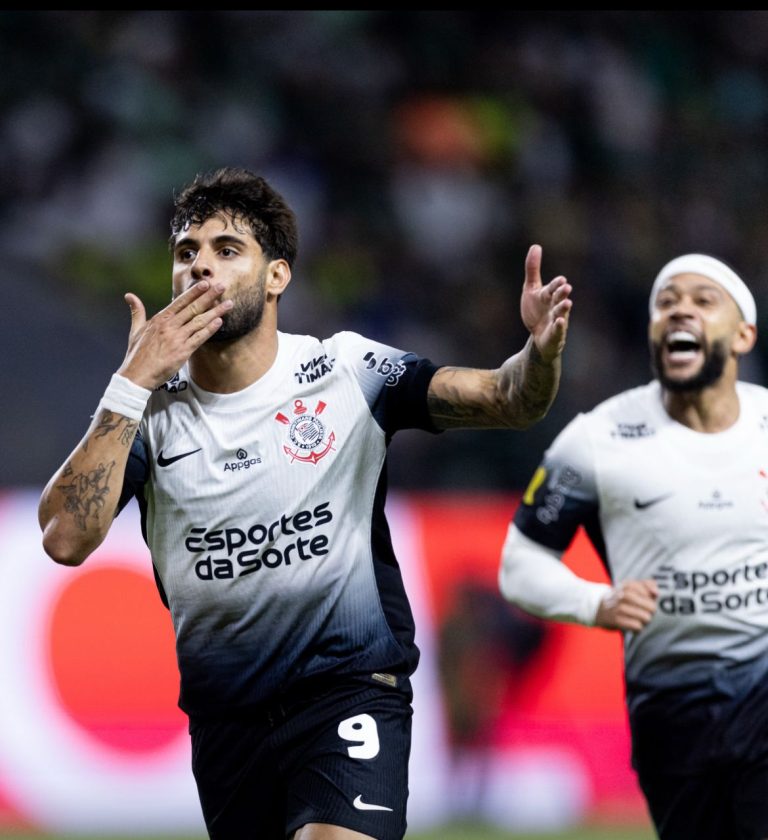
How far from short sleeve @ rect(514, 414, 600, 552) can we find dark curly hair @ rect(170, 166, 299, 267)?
1485mm

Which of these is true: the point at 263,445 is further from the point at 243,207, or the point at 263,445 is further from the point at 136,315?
the point at 243,207

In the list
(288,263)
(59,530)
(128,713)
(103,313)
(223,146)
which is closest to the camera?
(59,530)

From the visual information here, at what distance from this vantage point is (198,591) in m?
4.92

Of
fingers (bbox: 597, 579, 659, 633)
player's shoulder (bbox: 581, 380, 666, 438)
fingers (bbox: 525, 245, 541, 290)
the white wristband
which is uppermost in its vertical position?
fingers (bbox: 525, 245, 541, 290)

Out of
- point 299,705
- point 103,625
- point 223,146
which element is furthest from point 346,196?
point 299,705

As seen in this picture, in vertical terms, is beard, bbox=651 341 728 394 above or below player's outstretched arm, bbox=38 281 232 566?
above

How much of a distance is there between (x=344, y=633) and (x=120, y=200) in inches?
350

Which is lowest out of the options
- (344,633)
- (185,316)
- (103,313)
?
(344,633)

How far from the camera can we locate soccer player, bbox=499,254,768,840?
5.60 metres

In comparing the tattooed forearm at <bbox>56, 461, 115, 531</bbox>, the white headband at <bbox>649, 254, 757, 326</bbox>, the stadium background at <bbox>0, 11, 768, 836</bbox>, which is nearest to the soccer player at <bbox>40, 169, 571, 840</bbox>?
the tattooed forearm at <bbox>56, 461, 115, 531</bbox>

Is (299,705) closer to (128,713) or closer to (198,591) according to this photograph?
(198,591)

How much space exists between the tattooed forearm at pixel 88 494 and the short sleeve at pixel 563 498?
2019 millimetres

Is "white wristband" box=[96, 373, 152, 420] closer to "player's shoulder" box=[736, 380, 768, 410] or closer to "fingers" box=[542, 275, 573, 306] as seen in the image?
"fingers" box=[542, 275, 573, 306]

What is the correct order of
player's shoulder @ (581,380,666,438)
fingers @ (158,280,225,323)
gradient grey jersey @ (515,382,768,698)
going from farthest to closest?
player's shoulder @ (581,380,666,438)
gradient grey jersey @ (515,382,768,698)
fingers @ (158,280,225,323)
